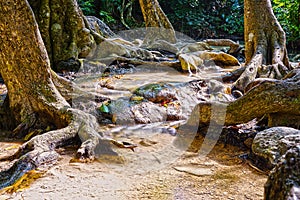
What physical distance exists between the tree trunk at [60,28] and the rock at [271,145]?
5332 mm

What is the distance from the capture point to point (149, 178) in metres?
2.82

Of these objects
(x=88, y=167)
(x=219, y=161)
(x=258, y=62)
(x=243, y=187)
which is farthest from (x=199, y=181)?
(x=258, y=62)

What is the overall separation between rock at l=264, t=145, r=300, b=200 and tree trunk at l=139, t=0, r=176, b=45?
10.4 metres

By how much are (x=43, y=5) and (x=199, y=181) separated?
589cm

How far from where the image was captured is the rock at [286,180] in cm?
134

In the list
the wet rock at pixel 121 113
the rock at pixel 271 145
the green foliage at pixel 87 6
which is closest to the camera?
the rock at pixel 271 145

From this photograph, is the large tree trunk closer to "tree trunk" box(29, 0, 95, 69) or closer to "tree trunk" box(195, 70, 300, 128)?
"tree trunk" box(195, 70, 300, 128)

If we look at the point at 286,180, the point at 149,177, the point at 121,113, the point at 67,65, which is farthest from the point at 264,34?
the point at 286,180

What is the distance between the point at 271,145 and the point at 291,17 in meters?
11.2

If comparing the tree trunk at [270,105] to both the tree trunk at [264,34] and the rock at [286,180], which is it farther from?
the tree trunk at [264,34]

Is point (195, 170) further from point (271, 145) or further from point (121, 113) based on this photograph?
point (121, 113)

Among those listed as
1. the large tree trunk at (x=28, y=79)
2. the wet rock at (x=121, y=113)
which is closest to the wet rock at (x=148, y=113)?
the wet rock at (x=121, y=113)

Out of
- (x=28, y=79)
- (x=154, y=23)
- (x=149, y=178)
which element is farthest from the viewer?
(x=154, y=23)

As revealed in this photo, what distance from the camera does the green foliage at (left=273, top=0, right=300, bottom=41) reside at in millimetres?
11891
